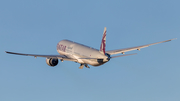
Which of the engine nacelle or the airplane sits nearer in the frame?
the airplane

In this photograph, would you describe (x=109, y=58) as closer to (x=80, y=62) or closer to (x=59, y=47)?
(x=80, y=62)

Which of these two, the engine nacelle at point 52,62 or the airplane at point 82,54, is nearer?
the airplane at point 82,54

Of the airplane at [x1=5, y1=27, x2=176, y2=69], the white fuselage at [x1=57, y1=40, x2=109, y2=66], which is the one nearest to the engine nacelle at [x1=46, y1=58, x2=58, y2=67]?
the airplane at [x1=5, y1=27, x2=176, y2=69]

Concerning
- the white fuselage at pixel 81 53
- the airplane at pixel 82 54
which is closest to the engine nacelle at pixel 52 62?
the airplane at pixel 82 54

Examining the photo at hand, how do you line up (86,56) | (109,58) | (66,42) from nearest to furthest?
(109,58), (86,56), (66,42)

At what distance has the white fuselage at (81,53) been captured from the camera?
275 ft

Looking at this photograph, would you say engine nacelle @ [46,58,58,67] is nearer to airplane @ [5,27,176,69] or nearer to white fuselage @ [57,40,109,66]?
airplane @ [5,27,176,69]

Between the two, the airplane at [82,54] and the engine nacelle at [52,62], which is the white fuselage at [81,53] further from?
the engine nacelle at [52,62]

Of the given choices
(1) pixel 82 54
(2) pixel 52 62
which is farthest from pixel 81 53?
(2) pixel 52 62

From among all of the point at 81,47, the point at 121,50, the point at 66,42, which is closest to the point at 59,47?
the point at 66,42

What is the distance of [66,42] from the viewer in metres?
102

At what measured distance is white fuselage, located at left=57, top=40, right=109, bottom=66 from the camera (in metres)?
83.9

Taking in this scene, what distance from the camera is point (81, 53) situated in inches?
3583

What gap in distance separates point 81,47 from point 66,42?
9.89 meters
